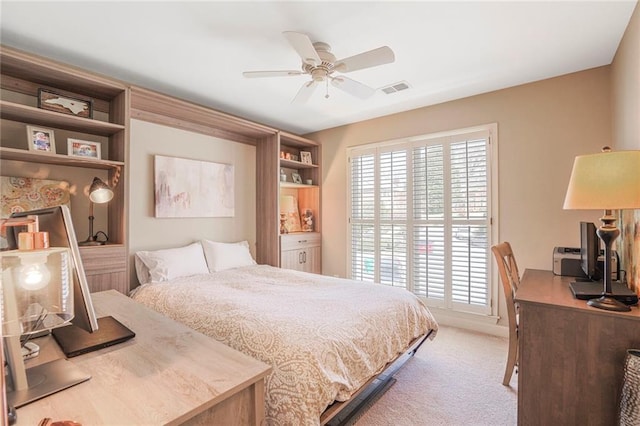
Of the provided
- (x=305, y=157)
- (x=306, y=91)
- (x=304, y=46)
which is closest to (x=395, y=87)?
(x=306, y=91)

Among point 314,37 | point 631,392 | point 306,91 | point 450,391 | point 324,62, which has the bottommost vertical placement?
point 450,391

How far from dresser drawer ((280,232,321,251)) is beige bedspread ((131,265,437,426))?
114cm

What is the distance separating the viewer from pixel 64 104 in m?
2.48

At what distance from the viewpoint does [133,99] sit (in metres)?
2.88

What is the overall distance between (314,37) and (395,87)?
122 cm

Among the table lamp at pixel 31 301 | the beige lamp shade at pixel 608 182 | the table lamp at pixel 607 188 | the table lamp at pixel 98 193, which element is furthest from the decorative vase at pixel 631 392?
the table lamp at pixel 98 193

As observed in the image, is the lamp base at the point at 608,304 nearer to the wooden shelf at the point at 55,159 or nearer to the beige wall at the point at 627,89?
the beige wall at the point at 627,89

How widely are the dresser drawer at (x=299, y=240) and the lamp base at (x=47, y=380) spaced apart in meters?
3.07

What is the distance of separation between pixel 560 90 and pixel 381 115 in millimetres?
1851

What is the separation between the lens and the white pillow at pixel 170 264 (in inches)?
116

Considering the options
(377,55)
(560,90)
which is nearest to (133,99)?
(377,55)

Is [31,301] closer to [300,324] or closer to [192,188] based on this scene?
[300,324]

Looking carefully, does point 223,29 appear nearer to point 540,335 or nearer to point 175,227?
point 175,227

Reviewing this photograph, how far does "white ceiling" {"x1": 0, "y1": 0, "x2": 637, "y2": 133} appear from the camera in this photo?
192 centimetres
